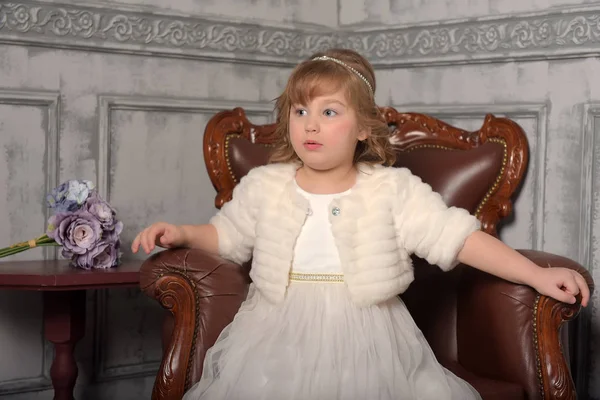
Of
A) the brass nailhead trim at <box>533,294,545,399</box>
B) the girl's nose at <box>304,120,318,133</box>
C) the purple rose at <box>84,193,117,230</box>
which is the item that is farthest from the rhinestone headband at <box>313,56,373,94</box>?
the purple rose at <box>84,193,117,230</box>

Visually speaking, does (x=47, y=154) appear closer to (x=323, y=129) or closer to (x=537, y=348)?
(x=323, y=129)

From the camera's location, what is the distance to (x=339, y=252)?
250 centimetres

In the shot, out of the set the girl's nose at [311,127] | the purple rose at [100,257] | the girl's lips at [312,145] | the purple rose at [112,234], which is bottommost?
the purple rose at [100,257]

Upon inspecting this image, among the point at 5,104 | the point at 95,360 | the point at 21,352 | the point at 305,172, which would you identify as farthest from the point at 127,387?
the point at 305,172

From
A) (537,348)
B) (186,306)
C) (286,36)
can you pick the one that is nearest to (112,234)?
(186,306)

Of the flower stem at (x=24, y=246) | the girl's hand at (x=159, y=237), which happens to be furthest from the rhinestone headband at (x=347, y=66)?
the flower stem at (x=24, y=246)

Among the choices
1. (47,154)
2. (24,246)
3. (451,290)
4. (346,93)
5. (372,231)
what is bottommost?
(451,290)

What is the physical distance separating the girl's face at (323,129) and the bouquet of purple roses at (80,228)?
82cm

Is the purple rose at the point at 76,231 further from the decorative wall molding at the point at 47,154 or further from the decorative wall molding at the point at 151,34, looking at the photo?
the decorative wall molding at the point at 151,34

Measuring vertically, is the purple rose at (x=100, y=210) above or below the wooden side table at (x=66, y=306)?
above

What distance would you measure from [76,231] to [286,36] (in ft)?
4.53

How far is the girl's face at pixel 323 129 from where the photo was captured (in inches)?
97.9

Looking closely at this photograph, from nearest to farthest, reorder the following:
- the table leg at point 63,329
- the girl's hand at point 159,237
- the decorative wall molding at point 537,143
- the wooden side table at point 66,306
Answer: the girl's hand at point 159,237 → the wooden side table at point 66,306 → the table leg at point 63,329 → the decorative wall molding at point 537,143

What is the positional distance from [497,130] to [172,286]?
1334 mm
